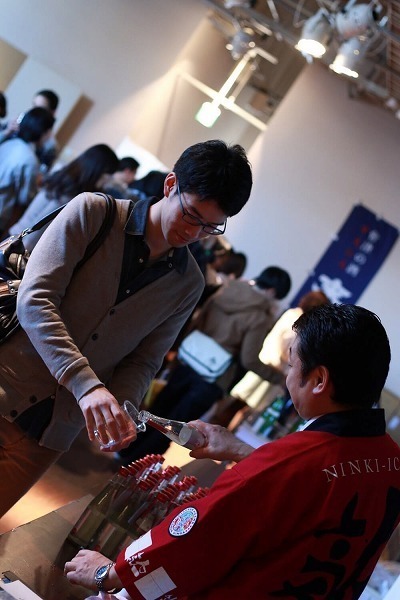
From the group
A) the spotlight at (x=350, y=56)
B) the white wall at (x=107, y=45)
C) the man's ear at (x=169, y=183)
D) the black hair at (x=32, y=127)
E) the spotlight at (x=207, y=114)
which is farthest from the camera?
the spotlight at (x=207, y=114)


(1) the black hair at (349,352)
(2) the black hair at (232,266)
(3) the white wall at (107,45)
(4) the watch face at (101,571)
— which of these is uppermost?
(3) the white wall at (107,45)

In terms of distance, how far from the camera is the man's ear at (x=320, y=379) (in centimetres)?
156

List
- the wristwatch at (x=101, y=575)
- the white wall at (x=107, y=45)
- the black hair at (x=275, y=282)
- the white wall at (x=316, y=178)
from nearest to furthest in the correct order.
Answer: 1. the wristwatch at (x=101, y=575)
2. the black hair at (x=275, y=282)
3. the white wall at (x=107, y=45)
4. the white wall at (x=316, y=178)

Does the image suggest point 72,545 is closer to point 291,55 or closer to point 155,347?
point 155,347

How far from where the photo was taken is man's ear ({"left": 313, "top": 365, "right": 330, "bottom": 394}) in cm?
156

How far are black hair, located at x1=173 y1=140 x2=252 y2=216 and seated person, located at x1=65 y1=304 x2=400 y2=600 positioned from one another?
45 cm

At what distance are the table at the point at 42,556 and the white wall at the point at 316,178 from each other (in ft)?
28.0

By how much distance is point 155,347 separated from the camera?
224 cm

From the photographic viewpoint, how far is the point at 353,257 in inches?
408

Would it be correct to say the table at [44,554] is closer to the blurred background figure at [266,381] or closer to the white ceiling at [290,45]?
the blurred background figure at [266,381]

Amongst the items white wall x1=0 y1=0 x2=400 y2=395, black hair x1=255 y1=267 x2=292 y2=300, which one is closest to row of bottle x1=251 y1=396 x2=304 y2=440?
black hair x1=255 y1=267 x2=292 y2=300

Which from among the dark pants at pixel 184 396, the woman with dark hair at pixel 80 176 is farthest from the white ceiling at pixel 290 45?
the dark pants at pixel 184 396

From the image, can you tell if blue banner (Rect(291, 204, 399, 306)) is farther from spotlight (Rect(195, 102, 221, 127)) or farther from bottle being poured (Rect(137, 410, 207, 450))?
bottle being poured (Rect(137, 410, 207, 450))

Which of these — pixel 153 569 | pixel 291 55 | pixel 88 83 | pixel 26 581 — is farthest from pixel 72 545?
pixel 291 55
